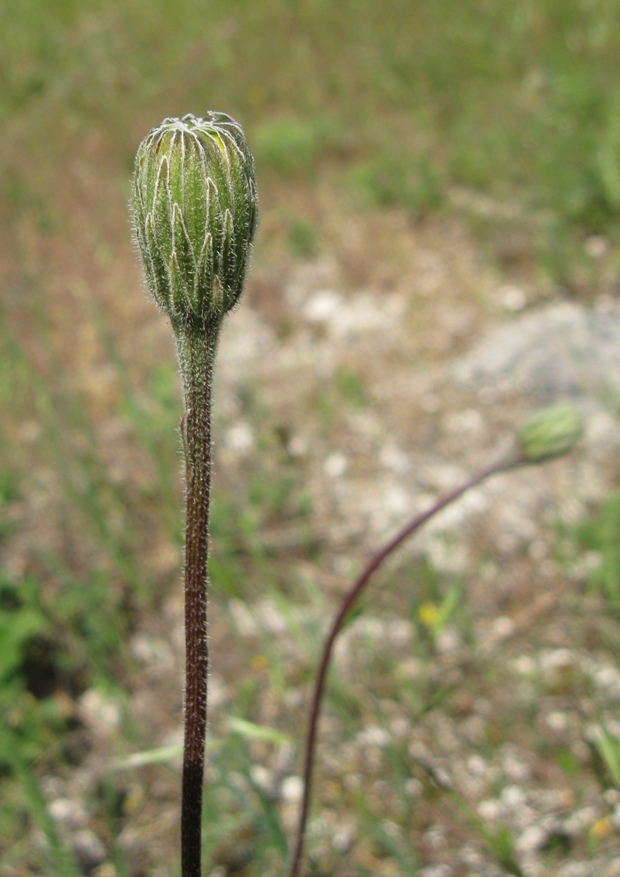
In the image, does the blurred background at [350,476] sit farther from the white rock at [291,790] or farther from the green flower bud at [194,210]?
the green flower bud at [194,210]

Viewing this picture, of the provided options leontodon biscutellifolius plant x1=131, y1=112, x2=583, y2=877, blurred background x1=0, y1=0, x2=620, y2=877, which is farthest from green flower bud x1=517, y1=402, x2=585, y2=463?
leontodon biscutellifolius plant x1=131, y1=112, x2=583, y2=877

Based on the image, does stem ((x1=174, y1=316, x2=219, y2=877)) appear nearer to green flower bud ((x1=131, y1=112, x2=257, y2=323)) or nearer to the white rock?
green flower bud ((x1=131, y1=112, x2=257, y2=323))

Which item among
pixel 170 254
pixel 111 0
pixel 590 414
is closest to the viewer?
pixel 170 254

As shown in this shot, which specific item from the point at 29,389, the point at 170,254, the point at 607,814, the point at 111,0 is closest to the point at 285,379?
the point at 29,389

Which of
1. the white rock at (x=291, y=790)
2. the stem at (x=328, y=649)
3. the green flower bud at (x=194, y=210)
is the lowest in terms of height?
the white rock at (x=291, y=790)

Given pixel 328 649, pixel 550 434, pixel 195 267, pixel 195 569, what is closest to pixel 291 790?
pixel 328 649

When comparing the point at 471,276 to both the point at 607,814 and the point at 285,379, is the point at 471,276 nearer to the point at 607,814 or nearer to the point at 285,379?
the point at 285,379

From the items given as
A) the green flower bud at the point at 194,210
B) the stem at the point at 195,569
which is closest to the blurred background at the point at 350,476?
the stem at the point at 195,569
